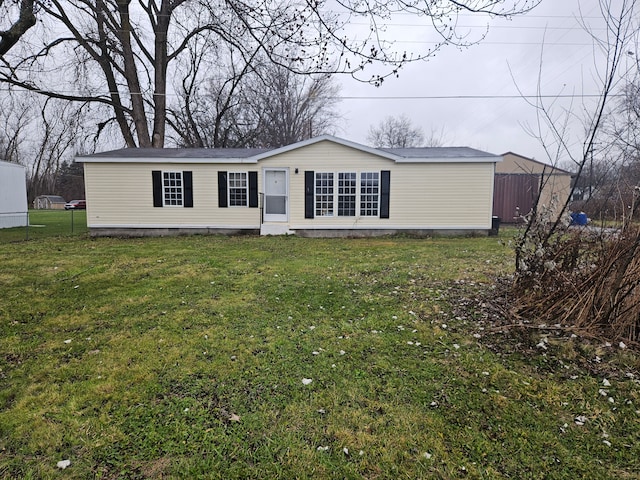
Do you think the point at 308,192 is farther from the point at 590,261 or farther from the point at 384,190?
the point at 590,261

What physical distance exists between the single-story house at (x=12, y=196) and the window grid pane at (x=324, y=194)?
12486 millimetres

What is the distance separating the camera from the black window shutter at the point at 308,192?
11.4m

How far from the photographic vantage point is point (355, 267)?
681 cm

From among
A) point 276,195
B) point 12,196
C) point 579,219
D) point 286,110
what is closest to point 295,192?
point 276,195

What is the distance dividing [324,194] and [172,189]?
16.5 feet

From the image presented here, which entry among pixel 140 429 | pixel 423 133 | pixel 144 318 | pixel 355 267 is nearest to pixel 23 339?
pixel 144 318

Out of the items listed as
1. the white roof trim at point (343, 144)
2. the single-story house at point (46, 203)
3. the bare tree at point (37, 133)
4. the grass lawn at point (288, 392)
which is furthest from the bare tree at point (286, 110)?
the single-story house at point (46, 203)

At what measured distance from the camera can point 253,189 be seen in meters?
11.7

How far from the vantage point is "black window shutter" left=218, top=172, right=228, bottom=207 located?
38.1 feet

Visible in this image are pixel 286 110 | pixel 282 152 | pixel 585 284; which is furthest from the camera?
pixel 286 110

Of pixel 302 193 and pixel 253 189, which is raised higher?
pixel 253 189

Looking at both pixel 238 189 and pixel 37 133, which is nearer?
pixel 238 189

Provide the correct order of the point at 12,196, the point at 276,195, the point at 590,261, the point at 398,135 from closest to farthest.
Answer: the point at 590,261
the point at 276,195
the point at 12,196
the point at 398,135

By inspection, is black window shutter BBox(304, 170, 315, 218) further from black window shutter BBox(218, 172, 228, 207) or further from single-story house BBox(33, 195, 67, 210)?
single-story house BBox(33, 195, 67, 210)
